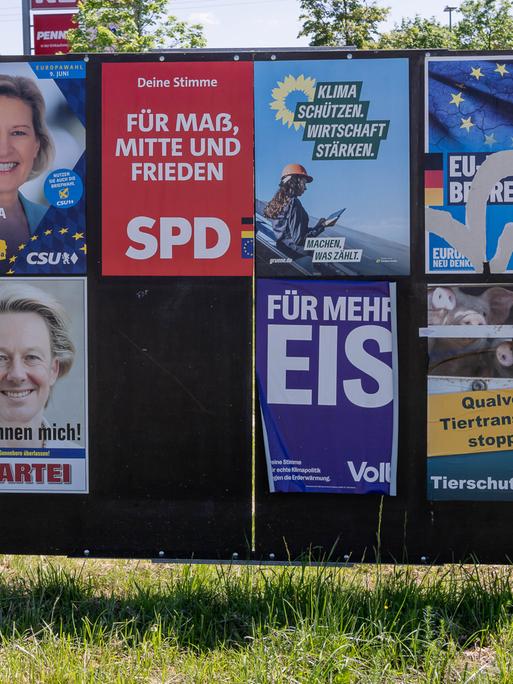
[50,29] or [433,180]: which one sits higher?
[50,29]

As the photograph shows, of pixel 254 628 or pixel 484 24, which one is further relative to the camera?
pixel 484 24

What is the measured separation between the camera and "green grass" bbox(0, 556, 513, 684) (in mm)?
3857

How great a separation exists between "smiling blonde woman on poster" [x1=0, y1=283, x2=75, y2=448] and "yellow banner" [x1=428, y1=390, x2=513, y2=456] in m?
1.93

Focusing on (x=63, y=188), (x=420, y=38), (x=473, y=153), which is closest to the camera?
(x=473, y=153)

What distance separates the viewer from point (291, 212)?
4574 millimetres

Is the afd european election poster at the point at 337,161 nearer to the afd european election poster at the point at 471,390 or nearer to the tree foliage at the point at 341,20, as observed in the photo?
the afd european election poster at the point at 471,390

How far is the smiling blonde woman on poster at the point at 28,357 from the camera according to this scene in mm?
4680

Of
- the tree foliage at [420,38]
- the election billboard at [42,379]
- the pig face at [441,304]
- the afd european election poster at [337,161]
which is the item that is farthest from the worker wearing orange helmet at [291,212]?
the tree foliage at [420,38]

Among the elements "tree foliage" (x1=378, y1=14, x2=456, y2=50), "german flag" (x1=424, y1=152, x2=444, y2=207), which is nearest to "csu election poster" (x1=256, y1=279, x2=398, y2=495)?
"german flag" (x1=424, y1=152, x2=444, y2=207)

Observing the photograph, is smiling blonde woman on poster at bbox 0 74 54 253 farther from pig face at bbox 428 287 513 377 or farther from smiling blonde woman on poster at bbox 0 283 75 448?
pig face at bbox 428 287 513 377

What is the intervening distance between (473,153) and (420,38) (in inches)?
1045

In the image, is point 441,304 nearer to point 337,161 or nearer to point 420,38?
point 337,161

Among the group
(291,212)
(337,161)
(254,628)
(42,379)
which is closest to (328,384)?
(291,212)

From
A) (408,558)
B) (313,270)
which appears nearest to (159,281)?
(313,270)
